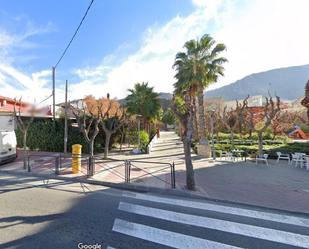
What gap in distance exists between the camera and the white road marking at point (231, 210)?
5541 millimetres

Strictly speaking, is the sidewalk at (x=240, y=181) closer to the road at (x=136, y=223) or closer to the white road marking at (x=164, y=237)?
the road at (x=136, y=223)

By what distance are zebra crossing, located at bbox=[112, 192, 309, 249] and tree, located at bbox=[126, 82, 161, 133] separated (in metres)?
20.3

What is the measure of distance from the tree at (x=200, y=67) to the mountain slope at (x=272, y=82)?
12330 centimetres

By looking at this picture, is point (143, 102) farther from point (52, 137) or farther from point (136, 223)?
point (136, 223)

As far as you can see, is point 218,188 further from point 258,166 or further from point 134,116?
point 134,116

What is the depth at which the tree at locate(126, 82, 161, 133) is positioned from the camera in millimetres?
26641

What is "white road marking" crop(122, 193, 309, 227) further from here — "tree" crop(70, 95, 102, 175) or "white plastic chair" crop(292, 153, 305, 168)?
"white plastic chair" crop(292, 153, 305, 168)

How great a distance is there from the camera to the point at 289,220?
556 centimetres

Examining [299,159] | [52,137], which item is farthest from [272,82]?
[52,137]

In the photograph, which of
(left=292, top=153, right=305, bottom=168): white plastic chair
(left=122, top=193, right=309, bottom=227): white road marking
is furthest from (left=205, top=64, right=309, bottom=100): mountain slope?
(left=122, top=193, right=309, bottom=227): white road marking

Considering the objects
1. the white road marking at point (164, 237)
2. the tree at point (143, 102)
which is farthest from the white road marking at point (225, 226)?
the tree at point (143, 102)

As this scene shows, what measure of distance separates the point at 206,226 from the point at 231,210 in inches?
57.3

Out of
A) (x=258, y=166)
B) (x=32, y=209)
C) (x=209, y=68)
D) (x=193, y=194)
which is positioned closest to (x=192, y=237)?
(x=193, y=194)

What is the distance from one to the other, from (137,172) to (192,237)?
21.9 feet
